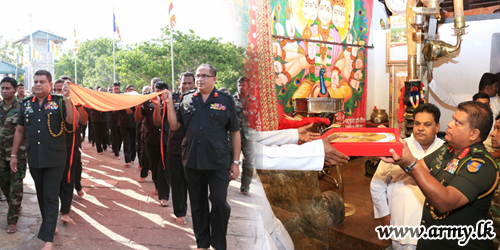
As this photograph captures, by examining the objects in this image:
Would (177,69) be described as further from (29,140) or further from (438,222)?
(438,222)

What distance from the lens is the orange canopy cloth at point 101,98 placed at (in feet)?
8.29

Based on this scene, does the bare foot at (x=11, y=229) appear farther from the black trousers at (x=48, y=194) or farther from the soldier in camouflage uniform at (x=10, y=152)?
the black trousers at (x=48, y=194)

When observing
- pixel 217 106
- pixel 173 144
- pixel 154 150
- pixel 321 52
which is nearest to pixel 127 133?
pixel 154 150

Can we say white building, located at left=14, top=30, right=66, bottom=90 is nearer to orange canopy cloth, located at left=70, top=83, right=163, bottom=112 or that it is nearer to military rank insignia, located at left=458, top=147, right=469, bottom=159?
orange canopy cloth, located at left=70, top=83, right=163, bottom=112

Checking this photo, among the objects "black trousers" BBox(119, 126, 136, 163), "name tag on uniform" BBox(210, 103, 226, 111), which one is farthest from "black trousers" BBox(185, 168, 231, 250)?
"black trousers" BBox(119, 126, 136, 163)

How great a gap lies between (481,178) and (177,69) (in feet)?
5.84

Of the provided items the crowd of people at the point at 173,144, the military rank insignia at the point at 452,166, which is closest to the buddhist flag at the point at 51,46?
the crowd of people at the point at 173,144

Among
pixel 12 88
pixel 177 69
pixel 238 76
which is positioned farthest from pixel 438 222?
pixel 12 88

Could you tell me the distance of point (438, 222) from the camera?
179 cm

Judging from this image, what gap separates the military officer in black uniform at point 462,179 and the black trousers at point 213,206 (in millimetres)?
1099

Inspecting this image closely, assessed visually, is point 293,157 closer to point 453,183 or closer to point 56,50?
point 453,183

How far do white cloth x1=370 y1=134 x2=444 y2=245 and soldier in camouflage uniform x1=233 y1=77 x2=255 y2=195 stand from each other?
89 centimetres

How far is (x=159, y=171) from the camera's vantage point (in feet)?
11.6

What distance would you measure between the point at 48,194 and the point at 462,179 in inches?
98.4
